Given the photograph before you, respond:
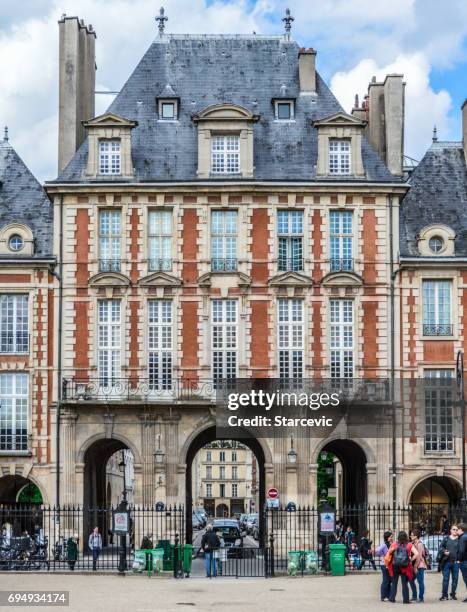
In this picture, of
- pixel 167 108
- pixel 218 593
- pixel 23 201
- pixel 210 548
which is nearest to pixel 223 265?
pixel 167 108

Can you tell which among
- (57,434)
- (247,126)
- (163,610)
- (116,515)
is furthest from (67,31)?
(163,610)

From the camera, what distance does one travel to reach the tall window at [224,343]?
52.0 metres

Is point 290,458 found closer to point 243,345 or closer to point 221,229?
point 243,345

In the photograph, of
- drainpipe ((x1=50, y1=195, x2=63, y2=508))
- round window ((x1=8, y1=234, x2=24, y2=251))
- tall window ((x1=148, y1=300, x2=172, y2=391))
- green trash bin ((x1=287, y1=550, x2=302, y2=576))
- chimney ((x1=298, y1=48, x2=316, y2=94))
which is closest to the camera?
green trash bin ((x1=287, y1=550, x2=302, y2=576))

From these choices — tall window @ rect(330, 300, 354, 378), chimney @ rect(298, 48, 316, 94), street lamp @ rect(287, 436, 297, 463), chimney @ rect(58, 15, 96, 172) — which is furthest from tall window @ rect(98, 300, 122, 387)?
chimney @ rect(298, 48, 316, 94)

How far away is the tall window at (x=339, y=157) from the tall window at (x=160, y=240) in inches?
250

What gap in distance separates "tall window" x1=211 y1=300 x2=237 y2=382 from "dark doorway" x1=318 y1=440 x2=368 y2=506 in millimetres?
4766

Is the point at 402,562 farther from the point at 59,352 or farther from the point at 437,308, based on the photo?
the point at 59,352

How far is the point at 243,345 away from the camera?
5197cm

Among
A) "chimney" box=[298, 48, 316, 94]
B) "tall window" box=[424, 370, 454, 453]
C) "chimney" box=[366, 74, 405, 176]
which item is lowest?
"tall window" box=[424, 370, 454, 453]

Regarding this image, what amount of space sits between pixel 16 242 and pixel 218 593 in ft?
70.1

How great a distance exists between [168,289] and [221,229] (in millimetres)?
3010

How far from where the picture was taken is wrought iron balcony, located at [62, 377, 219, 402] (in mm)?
51312

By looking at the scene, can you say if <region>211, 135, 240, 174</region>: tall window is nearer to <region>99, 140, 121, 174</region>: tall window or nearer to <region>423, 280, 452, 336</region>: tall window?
<region>99, 140, 121, 174</region>: tall window
